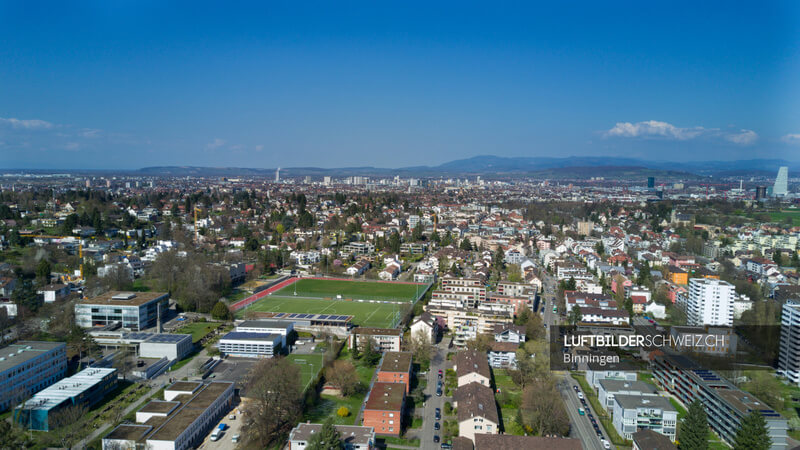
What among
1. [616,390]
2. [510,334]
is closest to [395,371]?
[510,334]

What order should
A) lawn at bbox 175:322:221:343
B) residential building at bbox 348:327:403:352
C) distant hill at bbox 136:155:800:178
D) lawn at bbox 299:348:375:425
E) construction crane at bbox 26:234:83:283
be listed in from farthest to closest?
distant hill at bbox 136:155:800:178
construction crane at bbox 26:234:83:283
lawn at bbox 175:322:221:343
residential building at bbox 348:327:403:352
lawn at bbox 299:348:375:425

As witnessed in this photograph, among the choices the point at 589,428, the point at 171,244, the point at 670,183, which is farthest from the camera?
the point at 670,183

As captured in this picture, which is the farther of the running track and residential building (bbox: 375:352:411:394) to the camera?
the running track

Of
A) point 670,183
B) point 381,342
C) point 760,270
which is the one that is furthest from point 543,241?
point 670,183

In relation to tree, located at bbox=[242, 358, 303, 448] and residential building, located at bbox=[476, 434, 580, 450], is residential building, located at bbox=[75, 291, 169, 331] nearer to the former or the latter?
tree, located at bbox=[242, 358, 303, 448]

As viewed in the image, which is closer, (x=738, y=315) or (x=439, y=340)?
(x=439, y=340)

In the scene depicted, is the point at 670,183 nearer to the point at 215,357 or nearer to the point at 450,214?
the point at 450,214

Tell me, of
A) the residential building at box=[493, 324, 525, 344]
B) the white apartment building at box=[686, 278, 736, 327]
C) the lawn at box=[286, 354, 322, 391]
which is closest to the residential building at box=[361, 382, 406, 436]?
the lawn at box=[286, 354, 322, 391]
